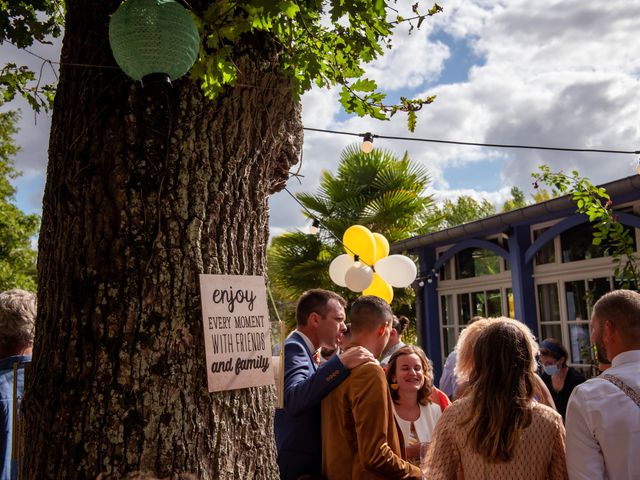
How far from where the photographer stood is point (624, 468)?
7.54ft

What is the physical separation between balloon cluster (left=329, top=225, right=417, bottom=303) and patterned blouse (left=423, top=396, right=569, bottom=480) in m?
3.79

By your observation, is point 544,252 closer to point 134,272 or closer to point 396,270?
point 396,270

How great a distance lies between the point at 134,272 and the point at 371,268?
506 cm

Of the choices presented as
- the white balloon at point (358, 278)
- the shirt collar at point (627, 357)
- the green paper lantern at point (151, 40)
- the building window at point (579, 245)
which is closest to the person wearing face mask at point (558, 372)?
the white balloon at point (358, 278)

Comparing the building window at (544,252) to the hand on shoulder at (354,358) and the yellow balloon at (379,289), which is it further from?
the hand on shoulder at (354,358)

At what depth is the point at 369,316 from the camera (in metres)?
3.38

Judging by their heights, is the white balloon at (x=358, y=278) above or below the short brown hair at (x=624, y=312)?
above

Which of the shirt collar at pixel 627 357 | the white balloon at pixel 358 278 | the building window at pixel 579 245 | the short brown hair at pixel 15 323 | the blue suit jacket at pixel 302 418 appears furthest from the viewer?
the building window at pixel 579 245

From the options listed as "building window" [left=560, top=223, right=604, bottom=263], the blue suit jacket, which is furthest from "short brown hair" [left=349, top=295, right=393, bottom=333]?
"building window" [left=560, top=223, right=604, bottom=263]

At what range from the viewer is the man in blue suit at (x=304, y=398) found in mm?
2809

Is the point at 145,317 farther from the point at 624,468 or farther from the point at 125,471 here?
the point at 624,468

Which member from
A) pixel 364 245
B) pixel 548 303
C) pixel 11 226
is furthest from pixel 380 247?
pixel 11 226

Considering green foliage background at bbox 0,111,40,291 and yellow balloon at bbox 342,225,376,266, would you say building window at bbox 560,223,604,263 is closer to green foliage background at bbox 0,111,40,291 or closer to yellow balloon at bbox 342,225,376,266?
yellow balloon at bbox 342,225,376,266

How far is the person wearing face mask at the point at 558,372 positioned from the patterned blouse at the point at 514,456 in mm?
3725
